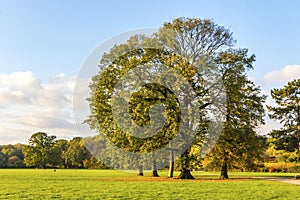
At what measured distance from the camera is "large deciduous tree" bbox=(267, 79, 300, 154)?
45344 millimetres

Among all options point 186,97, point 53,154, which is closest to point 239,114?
point 186,97

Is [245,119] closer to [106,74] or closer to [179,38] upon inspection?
[179,38]

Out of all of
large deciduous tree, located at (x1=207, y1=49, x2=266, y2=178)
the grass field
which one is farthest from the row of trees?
the grass field

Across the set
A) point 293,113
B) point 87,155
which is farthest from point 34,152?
point 293,113

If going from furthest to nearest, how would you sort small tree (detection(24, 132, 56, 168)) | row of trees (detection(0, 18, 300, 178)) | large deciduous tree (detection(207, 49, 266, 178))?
small tree (detection(24, 132, 56, 168))
large deciduous tree (detection(207, 49, 266, 178))
row of trees (detection(0, 18, 300, 178))

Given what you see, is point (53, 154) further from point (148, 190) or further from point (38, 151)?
point (148, 190)

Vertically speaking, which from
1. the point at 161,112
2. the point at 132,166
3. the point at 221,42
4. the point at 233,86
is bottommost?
the point at 132,166

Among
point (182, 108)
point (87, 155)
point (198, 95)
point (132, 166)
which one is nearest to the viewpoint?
point (182, 108)

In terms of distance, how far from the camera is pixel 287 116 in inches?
1815

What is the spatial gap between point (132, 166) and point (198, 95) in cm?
1251

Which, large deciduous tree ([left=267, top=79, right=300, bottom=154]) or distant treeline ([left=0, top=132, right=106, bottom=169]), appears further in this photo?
distant treeline ([left=0, top=132, right=106, bottom=169])

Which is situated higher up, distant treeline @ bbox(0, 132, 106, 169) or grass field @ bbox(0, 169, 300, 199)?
distant treeline @ bbox(0, 132, 106, 169)

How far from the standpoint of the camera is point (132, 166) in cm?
4184

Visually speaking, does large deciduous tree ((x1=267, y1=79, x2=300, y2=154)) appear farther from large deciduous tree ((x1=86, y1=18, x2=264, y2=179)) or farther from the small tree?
the small tree
